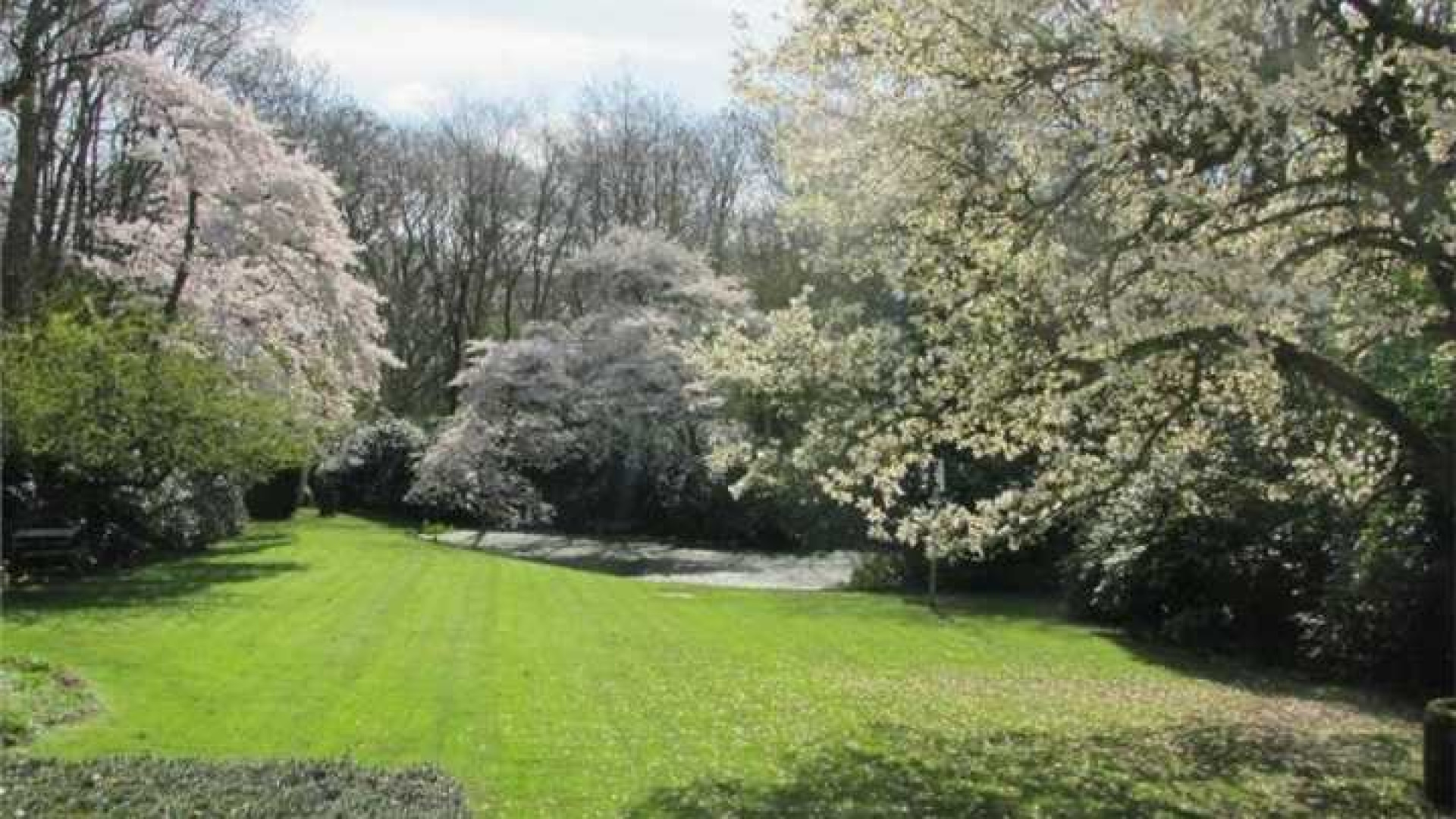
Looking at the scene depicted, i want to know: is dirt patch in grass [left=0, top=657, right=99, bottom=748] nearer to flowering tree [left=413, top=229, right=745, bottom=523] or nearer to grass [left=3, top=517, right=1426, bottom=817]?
grass [left=3, top=517, right=1426, bottom=817]

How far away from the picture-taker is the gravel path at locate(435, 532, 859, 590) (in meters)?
21.8

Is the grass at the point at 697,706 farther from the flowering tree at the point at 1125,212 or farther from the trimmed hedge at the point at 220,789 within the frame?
the flowering tree at the point at 1125,212

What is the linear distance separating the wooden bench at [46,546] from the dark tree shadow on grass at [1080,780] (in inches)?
467

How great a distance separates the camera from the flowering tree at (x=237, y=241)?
20.2 metres

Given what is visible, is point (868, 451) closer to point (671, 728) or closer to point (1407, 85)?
point (671, 728)

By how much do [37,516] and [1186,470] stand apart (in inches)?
576

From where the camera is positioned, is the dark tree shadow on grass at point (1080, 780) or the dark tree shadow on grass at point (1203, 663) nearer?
the dark tree shadow on grass at point (1080, 780)

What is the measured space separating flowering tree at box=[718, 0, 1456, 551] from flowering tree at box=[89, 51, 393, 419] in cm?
1350

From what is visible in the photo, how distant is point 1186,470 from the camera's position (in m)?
15.0

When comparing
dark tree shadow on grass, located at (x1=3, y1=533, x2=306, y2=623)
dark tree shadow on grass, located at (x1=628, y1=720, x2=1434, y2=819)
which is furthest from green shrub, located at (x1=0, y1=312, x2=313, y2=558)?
dark tree shadow on grass, located at (x1=628, y1=720, x2=1434, y2=819)

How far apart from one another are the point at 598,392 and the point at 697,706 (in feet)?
62.5

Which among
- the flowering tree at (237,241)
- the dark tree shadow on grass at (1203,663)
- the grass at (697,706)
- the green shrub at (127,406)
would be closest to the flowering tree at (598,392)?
the flowering tree at (237,241)

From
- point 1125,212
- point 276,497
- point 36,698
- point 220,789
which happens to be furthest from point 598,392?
point 220,789

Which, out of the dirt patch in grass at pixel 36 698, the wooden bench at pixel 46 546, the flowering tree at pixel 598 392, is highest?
the flowering tree at pixel 598 392
